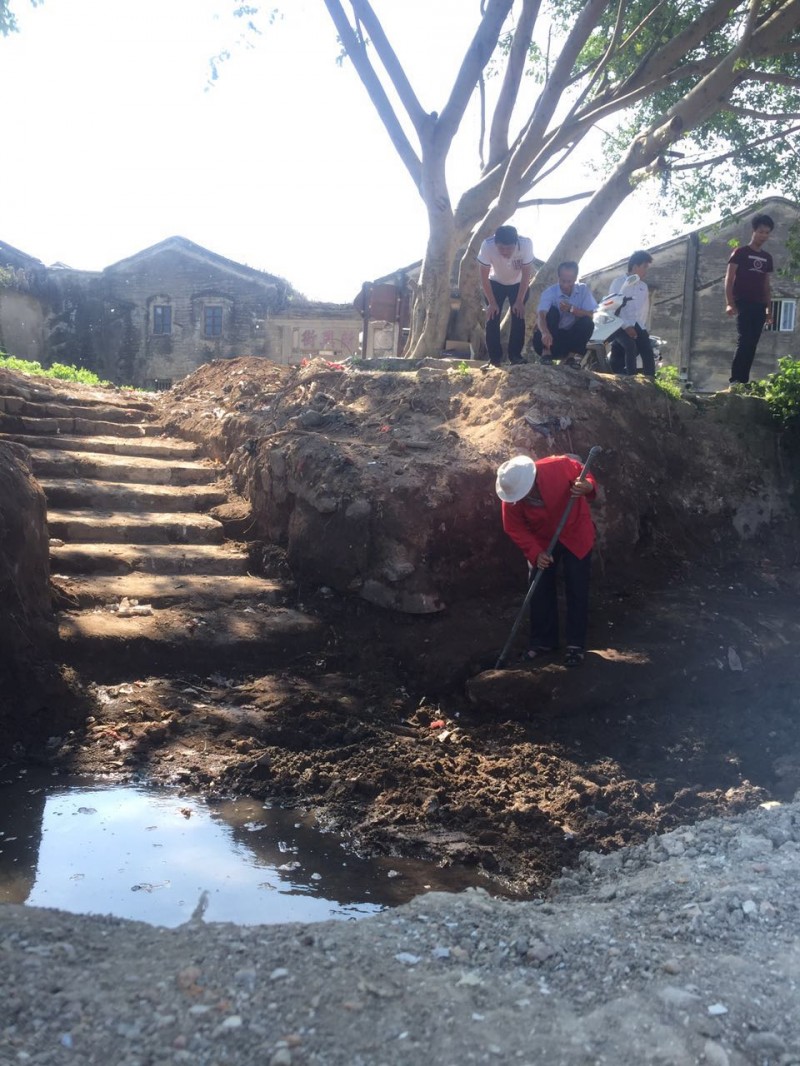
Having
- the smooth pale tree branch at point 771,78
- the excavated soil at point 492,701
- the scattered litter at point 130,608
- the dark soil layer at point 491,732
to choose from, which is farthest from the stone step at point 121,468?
the smooth pale tree branch at point 771,78

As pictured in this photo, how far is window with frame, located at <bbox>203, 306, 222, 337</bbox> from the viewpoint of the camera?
26.6 meters

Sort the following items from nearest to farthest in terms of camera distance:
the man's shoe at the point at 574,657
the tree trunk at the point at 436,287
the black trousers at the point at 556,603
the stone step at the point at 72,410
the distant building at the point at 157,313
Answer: the man's shoe at the point at 574,657, the black trousers at the point at 556,603, the stone step at the point at 72,410, the tree trunk at the point at 436,287, the distant building at the point at 157,313

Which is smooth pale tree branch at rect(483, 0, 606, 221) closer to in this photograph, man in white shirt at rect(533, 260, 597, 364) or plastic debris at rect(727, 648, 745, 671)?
man in white shirt at rect(533, 260, 597, 364)

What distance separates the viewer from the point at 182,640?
6.27 meters

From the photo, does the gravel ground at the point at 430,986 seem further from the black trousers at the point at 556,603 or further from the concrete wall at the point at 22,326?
the concrete wall at the point at 22,326

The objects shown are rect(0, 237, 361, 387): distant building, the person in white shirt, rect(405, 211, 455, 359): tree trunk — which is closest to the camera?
the person in white shirt

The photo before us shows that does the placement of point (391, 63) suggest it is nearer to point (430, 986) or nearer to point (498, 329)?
point (498, 329)

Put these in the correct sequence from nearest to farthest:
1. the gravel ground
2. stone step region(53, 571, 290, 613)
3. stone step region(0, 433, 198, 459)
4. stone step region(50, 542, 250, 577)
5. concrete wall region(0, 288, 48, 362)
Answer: the gravel ground < stone step region(53, 571, 290, 613) < stone step region(50, 542, 250, 577) < stone step region(0, 433, 198, 459) < concrete wall region(0, 288, 48, 362)

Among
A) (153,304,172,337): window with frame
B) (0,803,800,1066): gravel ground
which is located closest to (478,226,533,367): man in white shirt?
(0,803,800,1066): gravel ground

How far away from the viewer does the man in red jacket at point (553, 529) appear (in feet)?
20.1

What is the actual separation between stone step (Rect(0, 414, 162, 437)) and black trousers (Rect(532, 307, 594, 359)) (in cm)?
437

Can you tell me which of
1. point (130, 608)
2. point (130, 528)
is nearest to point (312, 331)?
point (130, 528)

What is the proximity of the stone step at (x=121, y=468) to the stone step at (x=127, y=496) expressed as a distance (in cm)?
12

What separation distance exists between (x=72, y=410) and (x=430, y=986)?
27.1ft
